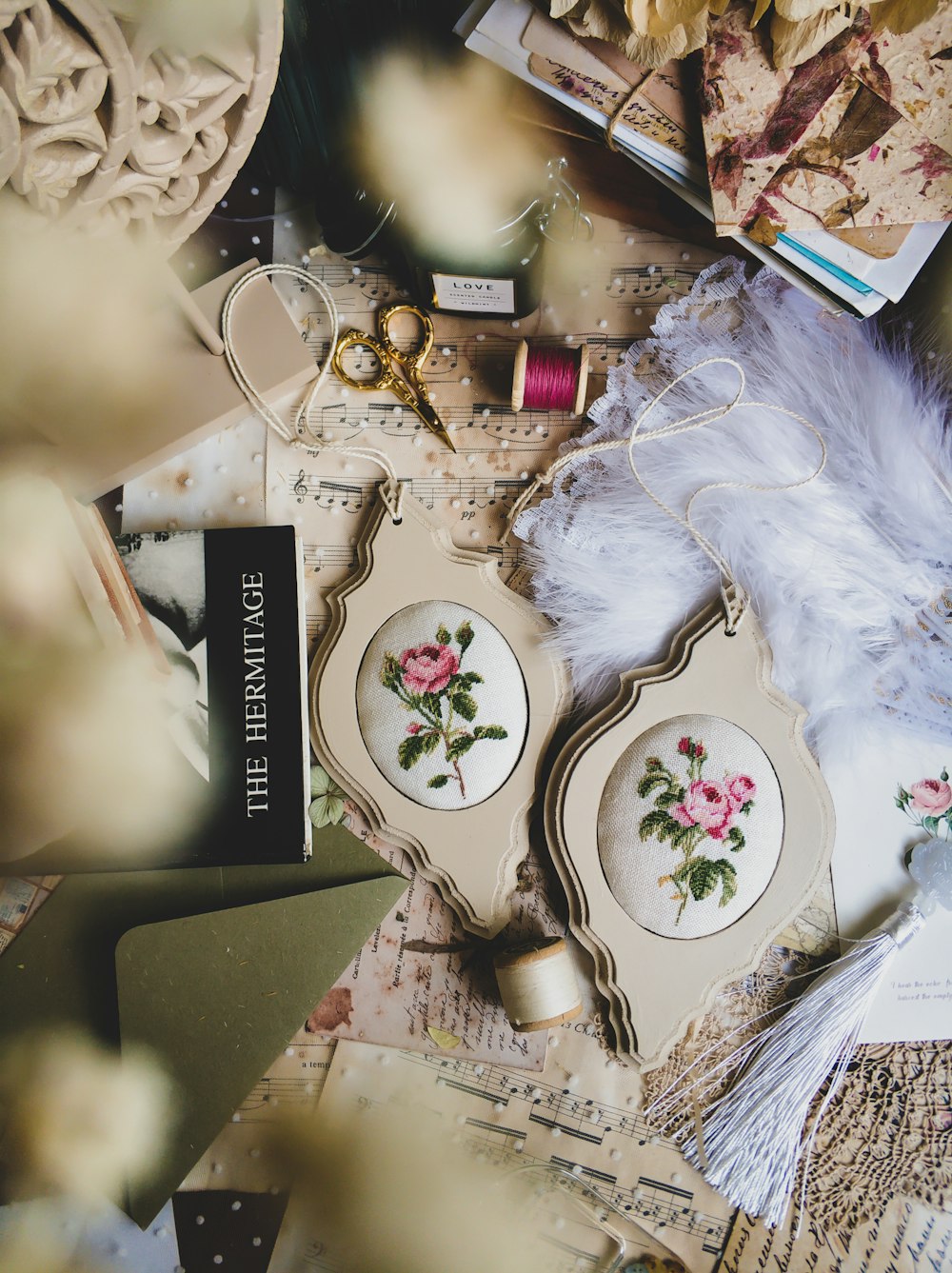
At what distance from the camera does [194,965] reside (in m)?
1.10

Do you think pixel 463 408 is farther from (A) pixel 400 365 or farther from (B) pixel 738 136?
(B) pixel 738 136

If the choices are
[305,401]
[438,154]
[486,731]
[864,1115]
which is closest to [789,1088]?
[864,1115]

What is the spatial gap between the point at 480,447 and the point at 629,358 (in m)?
0.24

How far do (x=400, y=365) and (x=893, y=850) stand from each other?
95 cm

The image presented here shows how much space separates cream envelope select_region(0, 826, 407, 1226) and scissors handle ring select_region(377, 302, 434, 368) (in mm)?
690

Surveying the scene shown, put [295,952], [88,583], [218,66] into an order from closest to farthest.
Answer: [218,66] < [88,583] < [295,952]

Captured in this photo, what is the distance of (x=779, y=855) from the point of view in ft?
3.54

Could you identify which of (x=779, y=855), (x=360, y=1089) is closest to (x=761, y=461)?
(x=779, y=855)

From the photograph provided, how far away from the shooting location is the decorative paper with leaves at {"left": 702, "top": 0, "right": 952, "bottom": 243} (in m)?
0.90

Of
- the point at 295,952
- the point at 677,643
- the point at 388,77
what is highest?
the point at 388,77

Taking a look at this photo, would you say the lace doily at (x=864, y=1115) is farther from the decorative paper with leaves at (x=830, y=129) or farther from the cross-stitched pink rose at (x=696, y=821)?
the decorative paper with leaves at (x=830, y=129)

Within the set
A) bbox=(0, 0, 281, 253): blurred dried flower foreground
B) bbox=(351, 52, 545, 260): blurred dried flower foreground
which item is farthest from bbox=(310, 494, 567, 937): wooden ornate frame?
bbox=(0, 0, 281, 253): blurred dried flower foreground

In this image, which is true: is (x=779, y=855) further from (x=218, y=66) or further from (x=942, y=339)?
(x=218, y=66)

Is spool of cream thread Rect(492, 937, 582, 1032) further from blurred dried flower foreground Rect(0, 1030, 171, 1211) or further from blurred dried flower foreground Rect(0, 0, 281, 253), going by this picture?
blurred dried flower foreground Rect(0, 0, 281, 253)
